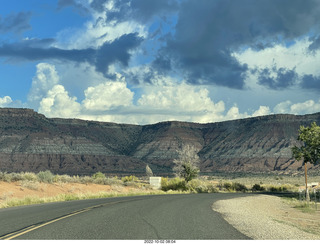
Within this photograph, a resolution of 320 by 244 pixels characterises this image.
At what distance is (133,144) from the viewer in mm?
167750

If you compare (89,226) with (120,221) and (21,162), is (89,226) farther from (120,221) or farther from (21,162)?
(21,162)

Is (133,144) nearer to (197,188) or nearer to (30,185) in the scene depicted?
(197,188)

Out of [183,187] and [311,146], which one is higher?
[311,146]

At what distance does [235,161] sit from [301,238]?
129m

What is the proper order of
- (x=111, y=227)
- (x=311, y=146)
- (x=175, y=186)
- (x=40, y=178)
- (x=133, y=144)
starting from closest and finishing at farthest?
1. (x=111, y=227)
2. (x=40, y=178)
3. (x=311, y=146)
4. (x=175, y=186)
5. (x=133, y=144)

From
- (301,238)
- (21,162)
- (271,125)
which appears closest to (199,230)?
(301,238)

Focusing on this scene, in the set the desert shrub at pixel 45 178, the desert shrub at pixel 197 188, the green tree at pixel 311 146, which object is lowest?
the desert shrub at pixel 197 188

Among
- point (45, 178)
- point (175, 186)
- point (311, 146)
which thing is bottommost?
point (175, 186)

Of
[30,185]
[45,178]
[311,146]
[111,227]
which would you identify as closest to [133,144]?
[311,146]

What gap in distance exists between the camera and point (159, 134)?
168750 mm

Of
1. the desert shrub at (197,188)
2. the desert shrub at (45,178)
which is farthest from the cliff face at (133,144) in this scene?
the desert shrub at (45,178)

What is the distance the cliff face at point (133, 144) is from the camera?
124 m

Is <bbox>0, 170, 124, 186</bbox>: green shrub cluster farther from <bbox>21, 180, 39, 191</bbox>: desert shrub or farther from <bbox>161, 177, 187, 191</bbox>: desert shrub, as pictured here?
<bbox>161, 177, 187, 191</bbox>: desert shrub

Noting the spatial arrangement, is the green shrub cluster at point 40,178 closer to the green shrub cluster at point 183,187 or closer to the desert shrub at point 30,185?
the desert shrub at point 30,185
